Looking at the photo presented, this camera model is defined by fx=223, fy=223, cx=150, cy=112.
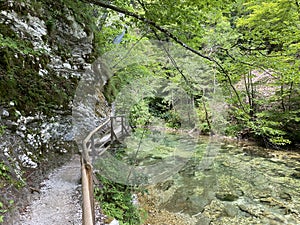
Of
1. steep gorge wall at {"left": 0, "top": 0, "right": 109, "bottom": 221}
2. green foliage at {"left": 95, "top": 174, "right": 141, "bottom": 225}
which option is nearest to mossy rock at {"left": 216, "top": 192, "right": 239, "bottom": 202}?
green foliage at {"left": 95, "top": 174, "right": 141, "bottom": 225}

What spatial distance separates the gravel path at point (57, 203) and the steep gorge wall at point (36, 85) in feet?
0.56

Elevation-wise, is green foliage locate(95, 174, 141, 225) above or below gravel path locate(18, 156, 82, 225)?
below

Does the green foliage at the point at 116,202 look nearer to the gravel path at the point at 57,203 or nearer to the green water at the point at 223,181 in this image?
the gravel path at the point at 57,203

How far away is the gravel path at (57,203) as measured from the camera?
2.50 meters

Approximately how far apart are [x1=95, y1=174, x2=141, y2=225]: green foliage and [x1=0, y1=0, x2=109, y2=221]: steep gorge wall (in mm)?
972

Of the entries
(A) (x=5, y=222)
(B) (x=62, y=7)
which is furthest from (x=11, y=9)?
(A) (x=5, y=222)

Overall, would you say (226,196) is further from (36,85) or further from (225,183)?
(36,85)

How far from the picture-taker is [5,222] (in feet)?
7.25

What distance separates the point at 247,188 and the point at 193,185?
1.31 meters

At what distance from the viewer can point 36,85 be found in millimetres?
4133

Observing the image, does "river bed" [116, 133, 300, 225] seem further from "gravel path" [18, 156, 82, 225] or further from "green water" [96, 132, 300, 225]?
"gravel path" [18, 156, 82, 225]

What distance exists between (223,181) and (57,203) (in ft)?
14.5

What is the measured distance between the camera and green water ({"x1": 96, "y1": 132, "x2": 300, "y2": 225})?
4.41 metres

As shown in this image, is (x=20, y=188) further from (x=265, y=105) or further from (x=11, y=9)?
(x=265, y=105)
